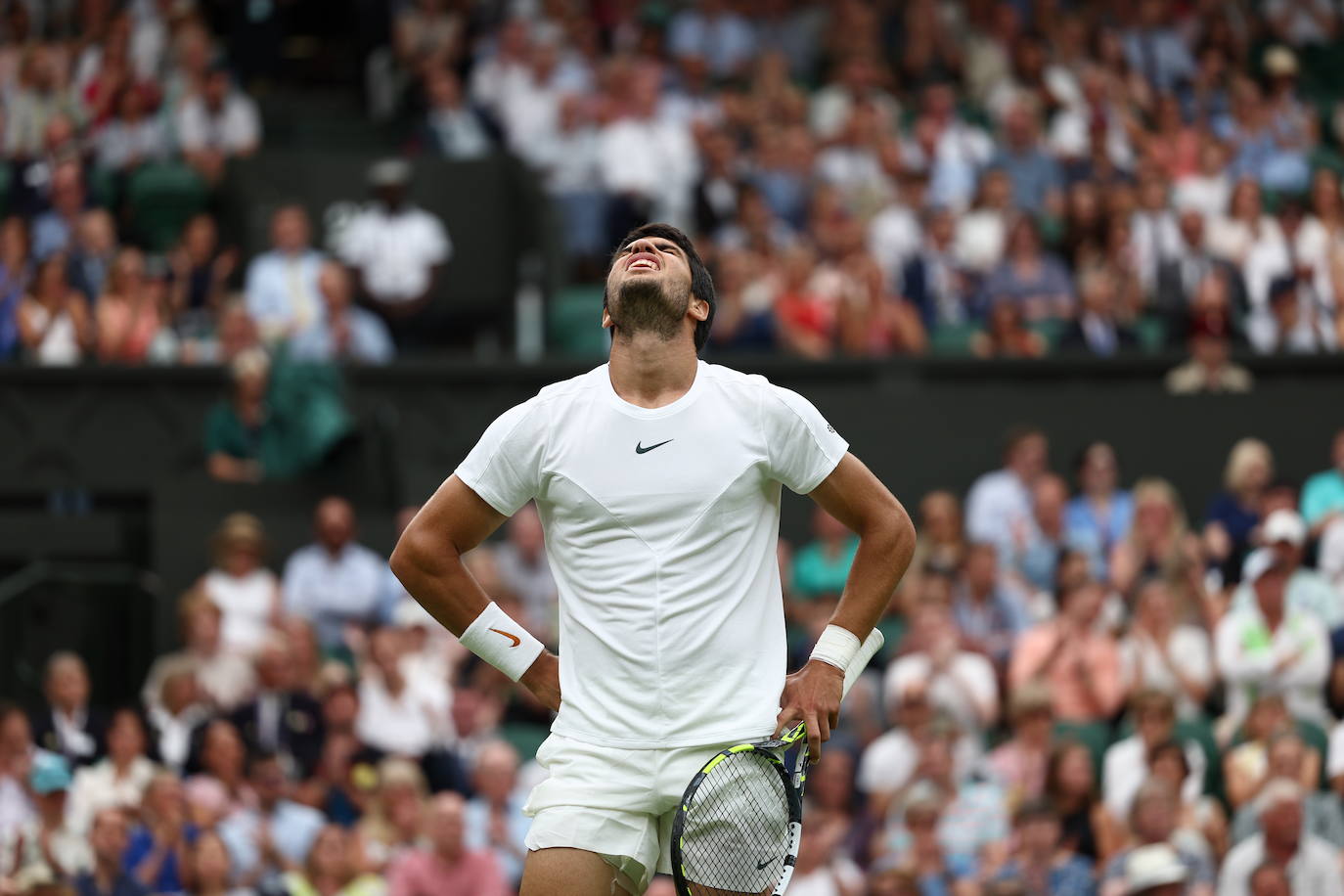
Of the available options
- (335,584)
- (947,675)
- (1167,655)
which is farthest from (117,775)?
(1167,655)

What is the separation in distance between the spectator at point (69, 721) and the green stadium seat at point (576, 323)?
179 inches

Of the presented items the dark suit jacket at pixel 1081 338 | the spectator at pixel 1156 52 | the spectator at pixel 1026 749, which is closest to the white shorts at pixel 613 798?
the spectator at pixel 1026 749

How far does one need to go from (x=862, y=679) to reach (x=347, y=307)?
488 centimetres

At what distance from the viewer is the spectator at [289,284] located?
564 inches

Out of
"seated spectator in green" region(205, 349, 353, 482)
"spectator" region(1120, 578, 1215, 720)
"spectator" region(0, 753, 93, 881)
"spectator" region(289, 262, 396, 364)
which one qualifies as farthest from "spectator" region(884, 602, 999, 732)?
"spectator" region(289, 262, 396, 364)

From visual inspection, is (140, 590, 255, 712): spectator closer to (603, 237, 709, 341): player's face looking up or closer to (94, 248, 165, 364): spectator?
(94, 248, 165, 364): spectator

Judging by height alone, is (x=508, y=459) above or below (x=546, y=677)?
above

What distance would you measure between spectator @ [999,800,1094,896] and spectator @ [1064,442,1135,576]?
328 centimetres

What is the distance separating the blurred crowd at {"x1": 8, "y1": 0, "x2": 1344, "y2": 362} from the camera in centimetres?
1455

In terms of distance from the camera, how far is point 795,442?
531cm

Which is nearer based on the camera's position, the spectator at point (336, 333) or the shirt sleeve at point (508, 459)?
the shirt sleeve at point (508, 459)

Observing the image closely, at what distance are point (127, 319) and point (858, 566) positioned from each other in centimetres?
975

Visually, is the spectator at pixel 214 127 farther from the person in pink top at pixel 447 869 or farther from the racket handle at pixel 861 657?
the racket handle at pixel 861 657

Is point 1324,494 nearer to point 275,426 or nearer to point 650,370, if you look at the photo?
point 275,426
